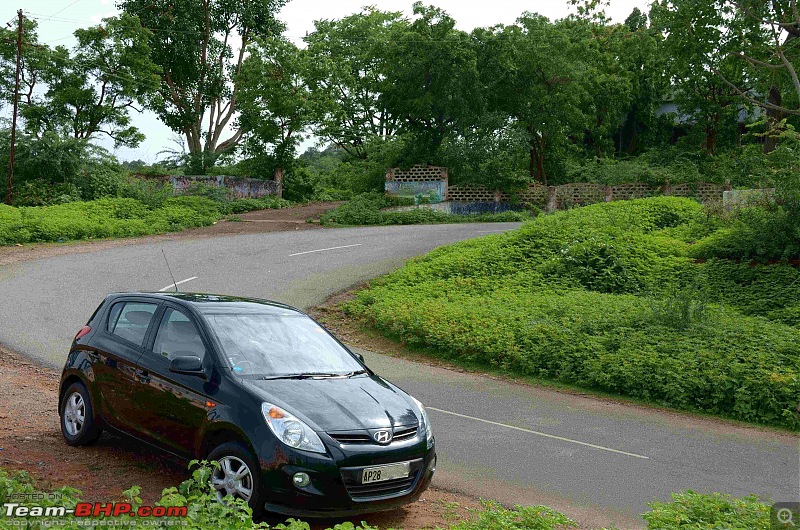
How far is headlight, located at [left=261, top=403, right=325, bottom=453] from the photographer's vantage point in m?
5.71

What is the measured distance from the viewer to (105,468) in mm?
7035

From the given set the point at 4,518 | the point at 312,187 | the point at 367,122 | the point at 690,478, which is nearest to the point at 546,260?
the point at 690,478

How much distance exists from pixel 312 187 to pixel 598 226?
84.7ft

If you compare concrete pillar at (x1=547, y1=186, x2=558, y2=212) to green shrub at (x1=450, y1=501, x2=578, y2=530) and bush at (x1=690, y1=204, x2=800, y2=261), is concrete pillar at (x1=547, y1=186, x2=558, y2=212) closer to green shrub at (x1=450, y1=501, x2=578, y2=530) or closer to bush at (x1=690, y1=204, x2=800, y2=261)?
bush at (x1=690, y1=204, x2=800, y2=261)

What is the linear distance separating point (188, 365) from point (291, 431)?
124cm

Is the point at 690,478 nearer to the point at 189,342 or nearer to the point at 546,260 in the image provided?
the point at 189,342

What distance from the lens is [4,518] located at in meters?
4.05

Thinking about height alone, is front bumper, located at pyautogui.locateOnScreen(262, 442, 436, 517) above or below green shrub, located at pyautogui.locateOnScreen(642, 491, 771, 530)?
above

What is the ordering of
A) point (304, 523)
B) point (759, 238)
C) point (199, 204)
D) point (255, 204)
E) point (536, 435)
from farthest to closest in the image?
point (255, 204) → point (199, 204) → point (759, 238) → point (536, 435) → point (304, 523)

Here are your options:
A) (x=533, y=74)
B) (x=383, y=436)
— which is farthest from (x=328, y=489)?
(x=533, y=74)

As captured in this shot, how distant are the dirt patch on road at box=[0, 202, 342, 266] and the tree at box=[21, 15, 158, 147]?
1181 centimetres

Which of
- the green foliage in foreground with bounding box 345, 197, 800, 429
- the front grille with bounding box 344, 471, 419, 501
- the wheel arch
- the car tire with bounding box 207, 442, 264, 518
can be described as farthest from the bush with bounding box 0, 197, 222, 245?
the front grille with bounding box 344, 471, 419, 501

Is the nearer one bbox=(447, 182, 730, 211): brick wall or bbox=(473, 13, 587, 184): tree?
bbox=(447, 182, 730, 211): brick wall

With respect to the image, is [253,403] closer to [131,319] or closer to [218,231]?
[131,319]
